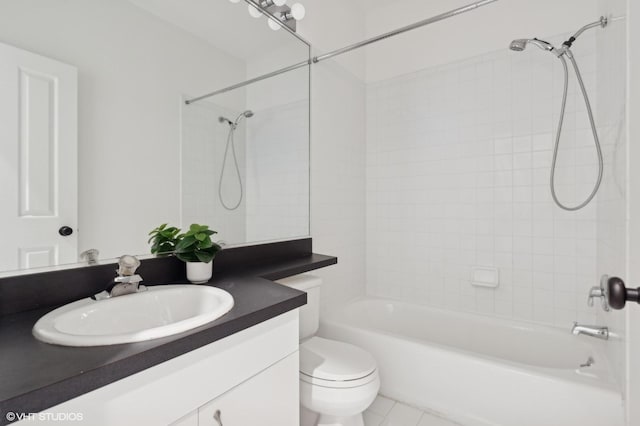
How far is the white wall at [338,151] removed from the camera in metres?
2.13

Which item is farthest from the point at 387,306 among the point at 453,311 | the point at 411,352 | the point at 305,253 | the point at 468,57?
the point at 468,57

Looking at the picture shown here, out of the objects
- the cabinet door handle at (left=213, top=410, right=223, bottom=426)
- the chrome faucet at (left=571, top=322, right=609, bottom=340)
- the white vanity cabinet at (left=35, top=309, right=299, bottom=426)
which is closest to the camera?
the white vanity cabinet at (left=35, top=309, right=299, bottom=426)

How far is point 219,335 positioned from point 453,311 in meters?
1.89

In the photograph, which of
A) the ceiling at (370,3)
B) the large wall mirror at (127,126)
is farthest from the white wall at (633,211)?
the ceiling at (370,3)

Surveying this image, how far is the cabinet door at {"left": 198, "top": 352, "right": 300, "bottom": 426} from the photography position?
2.57ft

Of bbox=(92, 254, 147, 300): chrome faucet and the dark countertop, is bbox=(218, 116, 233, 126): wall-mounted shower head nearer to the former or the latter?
bbox=(92, 254, 147, 300): chrome faucet

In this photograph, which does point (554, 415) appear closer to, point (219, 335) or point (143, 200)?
point (219, 335)

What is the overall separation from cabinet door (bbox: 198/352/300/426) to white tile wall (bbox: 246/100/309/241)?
31.7 inches

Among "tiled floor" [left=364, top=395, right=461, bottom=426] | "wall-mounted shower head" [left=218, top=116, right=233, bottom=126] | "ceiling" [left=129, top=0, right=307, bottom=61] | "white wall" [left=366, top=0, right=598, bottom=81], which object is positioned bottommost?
"tiled floor" [left=364, top=395, right=461, bottom=426]

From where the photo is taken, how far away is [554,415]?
1.32m

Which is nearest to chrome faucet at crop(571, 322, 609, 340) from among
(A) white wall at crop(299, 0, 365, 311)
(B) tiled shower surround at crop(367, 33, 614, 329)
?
(B) tiled shower surround at crop(367, 33, 614, 329)

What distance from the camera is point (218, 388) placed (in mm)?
785

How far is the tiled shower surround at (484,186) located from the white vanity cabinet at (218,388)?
5.37 feet

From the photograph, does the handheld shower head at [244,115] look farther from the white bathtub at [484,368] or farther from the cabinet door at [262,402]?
the white bathtub at [484,368]
